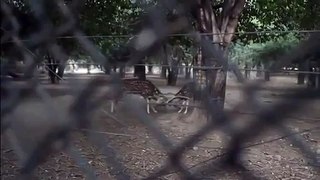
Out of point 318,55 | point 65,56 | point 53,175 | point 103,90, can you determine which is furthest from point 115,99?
point 53,175

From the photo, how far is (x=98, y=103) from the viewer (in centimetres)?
58

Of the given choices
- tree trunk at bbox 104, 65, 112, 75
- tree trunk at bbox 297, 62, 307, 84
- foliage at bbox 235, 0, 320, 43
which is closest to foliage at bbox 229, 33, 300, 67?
tree trunk at bbox 297, 62, 307, 84

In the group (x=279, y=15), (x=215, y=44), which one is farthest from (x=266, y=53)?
(x=279, y=15)

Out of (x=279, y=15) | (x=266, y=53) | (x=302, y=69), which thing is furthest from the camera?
(x=279, y=15)

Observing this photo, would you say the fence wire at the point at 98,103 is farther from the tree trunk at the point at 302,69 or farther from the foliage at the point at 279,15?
the foliage at the point at 279,15

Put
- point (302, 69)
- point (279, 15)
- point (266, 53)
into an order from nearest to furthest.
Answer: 1. point (302, 69)
2. point (266, 53)
3. point (279, 15)

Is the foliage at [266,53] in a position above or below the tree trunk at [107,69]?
above

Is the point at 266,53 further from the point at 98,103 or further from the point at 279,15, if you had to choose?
the point at 279,15

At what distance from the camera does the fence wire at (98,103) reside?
43 cm

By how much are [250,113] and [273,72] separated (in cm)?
6

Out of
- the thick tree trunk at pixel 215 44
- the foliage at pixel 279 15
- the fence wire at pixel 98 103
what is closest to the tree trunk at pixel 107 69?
the fence wire at pixel 98 103

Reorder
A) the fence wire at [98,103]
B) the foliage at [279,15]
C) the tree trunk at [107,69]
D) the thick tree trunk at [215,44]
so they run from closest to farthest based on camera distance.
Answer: the fence wire at [98,103], the tree trunk at [107,69], the thick tree trunk at [215,44], the foliage at [279,15]

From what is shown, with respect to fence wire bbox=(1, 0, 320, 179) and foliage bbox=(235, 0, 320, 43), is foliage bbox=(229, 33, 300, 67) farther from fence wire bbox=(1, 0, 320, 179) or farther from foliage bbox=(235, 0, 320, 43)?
foliage bbox=(235, 0, 320, 43)

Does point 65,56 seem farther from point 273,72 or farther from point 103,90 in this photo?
point 273,72
